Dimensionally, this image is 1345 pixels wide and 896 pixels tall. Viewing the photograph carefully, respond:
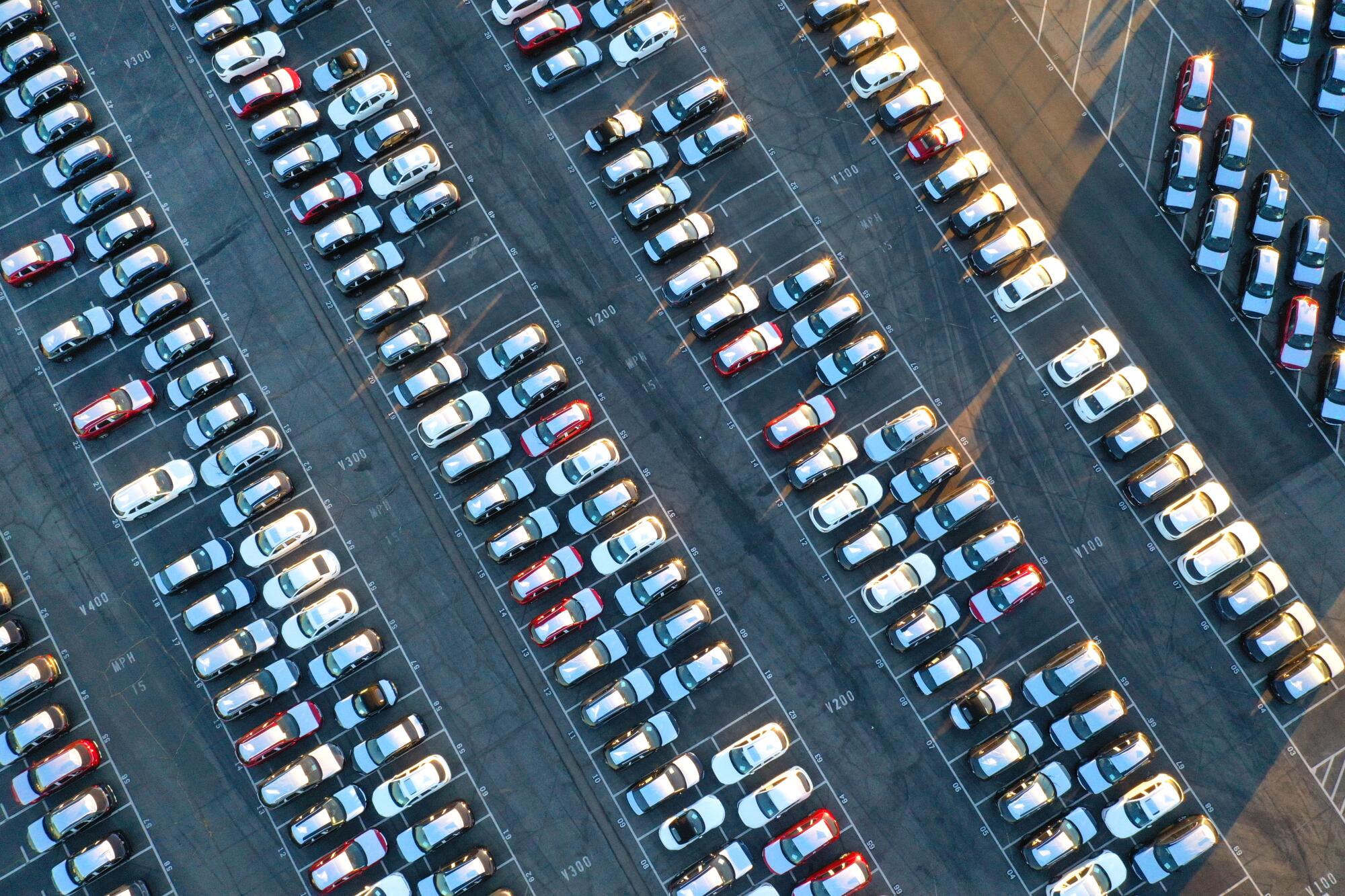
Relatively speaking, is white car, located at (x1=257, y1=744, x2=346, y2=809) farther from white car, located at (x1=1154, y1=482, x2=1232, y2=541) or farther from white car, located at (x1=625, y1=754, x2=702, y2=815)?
white car, located at (x1=1154, y1=482, x2=1232, y2=541)

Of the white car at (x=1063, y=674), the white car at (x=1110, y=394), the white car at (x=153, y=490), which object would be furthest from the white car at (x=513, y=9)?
the white car at (x=1063, y=674)

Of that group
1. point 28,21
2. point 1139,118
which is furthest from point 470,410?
point 1139,118

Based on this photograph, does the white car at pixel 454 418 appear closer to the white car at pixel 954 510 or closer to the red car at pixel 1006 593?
the white car at pixel 954 510

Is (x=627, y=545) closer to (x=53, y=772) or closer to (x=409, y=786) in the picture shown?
(x=409, y=786)

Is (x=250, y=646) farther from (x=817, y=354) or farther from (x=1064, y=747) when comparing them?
(x=1064, y=747)

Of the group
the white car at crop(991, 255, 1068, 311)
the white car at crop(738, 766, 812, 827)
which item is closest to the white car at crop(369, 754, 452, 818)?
the white car at crop(738, 766, 812, 827)
